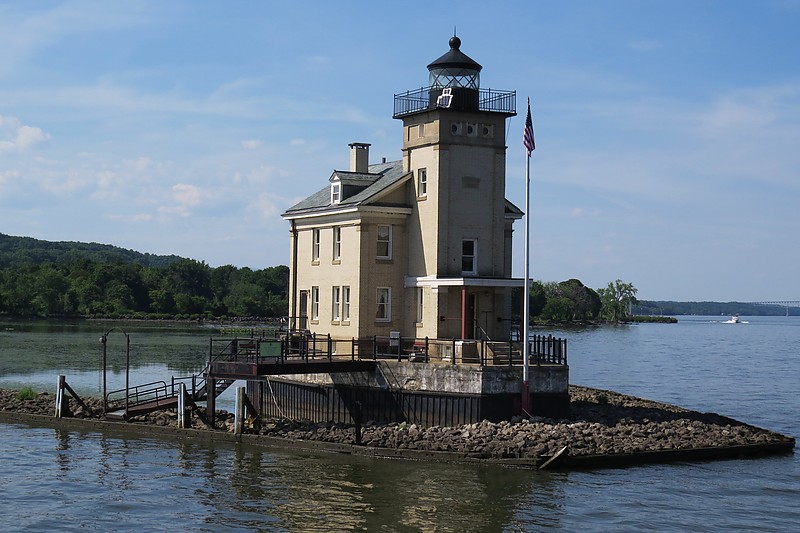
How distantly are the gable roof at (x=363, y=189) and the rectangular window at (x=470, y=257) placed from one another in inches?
149

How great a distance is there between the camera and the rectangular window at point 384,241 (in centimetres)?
4453

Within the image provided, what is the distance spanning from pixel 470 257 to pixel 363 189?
589 cm

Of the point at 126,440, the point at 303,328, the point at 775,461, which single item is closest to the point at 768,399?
the point at 775,461

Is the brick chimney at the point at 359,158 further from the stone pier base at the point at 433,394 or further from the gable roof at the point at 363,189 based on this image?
the stone pier base at the point at 433,394

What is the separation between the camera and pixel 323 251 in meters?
47.0

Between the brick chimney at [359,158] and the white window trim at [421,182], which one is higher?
the brick chimney at [359,158]

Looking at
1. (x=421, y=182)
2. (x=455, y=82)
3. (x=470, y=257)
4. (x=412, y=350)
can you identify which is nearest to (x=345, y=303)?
(x=412, y=350)

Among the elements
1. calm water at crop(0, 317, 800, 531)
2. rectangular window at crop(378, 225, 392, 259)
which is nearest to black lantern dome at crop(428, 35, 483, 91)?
rectangular window at crop(378, 225, 392, 259)

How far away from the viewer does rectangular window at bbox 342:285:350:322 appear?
148 ft

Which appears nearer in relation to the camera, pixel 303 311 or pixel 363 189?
pixel 363 189

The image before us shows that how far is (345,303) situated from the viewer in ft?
148

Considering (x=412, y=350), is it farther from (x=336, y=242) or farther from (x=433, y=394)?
(x=336, y=242)

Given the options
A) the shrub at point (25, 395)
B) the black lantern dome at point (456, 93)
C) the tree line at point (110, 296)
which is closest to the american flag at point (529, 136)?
the black lantern dome at point (456, 93)

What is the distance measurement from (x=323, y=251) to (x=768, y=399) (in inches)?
1196
